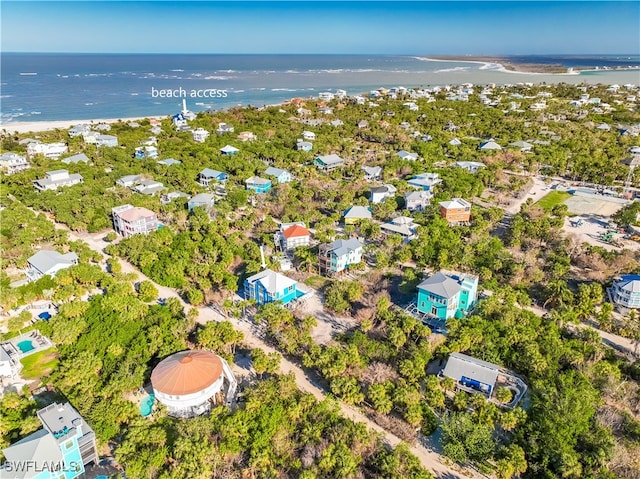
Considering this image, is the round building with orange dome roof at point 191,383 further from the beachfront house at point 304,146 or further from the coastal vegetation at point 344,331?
the beachfront house at point 304,146

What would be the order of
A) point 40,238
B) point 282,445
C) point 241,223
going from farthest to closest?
1. point 241,223
2. point 40,238
3. point 282,445

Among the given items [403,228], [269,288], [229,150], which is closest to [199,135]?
[229,150]

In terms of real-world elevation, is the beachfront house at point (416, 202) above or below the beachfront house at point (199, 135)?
below

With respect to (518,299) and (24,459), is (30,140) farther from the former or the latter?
(518,299)

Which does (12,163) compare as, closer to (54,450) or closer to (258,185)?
(258,185)

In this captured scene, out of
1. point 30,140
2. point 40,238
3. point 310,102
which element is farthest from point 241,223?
point 310,102

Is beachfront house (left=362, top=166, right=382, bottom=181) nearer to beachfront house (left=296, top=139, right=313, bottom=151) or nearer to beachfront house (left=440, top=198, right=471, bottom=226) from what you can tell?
beachfront house (left=296, top=139, right=313, bottom=151)

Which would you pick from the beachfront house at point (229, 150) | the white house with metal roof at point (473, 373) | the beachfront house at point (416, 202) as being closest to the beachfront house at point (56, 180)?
the beachfront house at point (229, 150)
